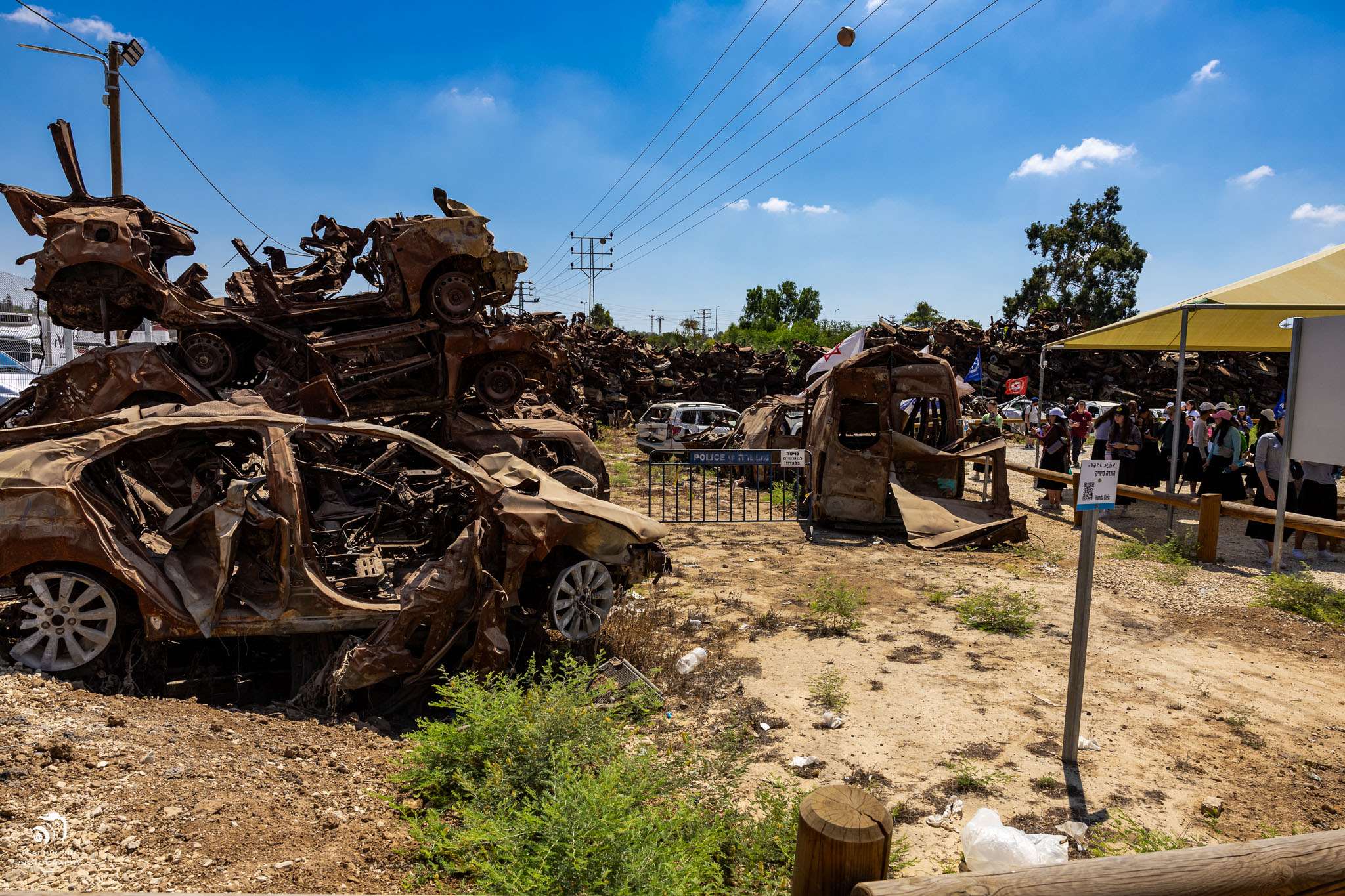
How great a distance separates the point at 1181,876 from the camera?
6.92ft

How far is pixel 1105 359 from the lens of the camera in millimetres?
32938

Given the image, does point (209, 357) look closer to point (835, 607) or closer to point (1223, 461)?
point (835, 607)

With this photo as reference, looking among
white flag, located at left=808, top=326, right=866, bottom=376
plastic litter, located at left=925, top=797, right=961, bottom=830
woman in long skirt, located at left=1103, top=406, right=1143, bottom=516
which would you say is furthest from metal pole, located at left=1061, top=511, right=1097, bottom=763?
woman in long skirt, located at left=1103, top=406, right=1143, bottom=516

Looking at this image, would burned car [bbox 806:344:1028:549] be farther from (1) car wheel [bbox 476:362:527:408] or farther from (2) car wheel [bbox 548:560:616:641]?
(2) car wheel [bbox 548:560:616:641]

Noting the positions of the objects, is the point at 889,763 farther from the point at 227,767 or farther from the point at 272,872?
the point at 227,767

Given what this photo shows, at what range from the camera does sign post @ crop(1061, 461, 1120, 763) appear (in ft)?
14.3

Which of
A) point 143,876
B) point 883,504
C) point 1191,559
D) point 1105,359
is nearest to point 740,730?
point 143,876

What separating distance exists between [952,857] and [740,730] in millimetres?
1516

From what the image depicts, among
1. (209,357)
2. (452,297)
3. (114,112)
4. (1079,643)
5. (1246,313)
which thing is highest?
(114,112)

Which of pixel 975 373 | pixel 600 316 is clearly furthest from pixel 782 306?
pixel 975 373

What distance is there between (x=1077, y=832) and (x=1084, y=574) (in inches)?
56.0

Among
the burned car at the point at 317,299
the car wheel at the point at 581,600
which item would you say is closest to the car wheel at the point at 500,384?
the burned car at the point at 317,299

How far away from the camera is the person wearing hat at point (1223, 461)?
11398 millimetres

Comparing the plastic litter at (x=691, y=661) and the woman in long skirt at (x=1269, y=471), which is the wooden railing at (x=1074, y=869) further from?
the woman in long skirt at (x=1269, y=471)
